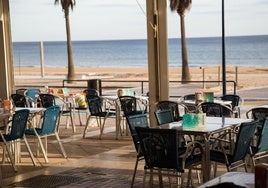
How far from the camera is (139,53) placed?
57.4m

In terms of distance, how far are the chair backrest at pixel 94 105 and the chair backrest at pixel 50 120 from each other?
6.28 feet

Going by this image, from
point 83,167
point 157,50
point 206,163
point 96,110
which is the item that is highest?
point 157,50

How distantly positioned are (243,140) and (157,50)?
401 cm

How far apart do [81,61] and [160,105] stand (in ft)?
158

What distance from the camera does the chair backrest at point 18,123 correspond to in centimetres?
676

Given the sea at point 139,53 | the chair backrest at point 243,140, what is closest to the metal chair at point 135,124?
the chair backrest at point 243,140

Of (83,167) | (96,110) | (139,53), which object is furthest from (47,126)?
(139,53)

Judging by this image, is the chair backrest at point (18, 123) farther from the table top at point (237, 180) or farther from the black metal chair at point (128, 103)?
the table top at point (237, 180)

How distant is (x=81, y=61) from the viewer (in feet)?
182

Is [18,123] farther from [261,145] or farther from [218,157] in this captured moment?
[261,145]

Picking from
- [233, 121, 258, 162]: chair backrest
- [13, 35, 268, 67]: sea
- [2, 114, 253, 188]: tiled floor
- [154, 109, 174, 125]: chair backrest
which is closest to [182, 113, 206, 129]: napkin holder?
[233, 121, 258, 162]: chair backrest

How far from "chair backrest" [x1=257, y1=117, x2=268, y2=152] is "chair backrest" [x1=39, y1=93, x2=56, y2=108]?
4895mm

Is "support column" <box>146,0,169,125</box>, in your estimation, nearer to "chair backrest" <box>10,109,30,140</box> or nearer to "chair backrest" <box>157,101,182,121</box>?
"chair backrest" <box>157,101,182,121</box>

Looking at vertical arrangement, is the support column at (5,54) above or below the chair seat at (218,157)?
above
